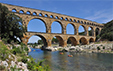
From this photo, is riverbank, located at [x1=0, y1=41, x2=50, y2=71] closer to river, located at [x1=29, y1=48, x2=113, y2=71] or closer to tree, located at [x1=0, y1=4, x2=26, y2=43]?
river, located at [x1=29, y1=48, x2=113, y2=71]

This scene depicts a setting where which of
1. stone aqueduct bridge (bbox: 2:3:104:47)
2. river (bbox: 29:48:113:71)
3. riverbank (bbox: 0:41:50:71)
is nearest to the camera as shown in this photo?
riverbank (bbox: 0:41:50:71)

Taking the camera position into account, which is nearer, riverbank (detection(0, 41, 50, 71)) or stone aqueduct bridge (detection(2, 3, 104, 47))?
riverbank (detection(0, 41, 50, 71))

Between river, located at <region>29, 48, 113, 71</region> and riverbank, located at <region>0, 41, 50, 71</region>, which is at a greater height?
riverbank, located at <region>0, 41, 50, 71</region>

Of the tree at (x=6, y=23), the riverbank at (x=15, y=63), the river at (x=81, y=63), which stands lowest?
the river at (x=81, y=63)

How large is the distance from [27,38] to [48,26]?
906 cm

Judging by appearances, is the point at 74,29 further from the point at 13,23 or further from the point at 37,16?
the point at 13,23

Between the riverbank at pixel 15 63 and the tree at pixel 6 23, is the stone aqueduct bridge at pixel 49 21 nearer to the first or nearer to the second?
the tree at pixel 6 23

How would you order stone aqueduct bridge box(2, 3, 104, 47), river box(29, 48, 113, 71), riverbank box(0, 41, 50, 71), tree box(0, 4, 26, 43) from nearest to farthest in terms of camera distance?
riverbank box(0, 41, 50, 71) < river box(29, 48, 113, 71) < tree box(0, 4, 26, 43) < stone aqueduct bridge box(2, 3, 104, 47)

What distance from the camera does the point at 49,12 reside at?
103 feet

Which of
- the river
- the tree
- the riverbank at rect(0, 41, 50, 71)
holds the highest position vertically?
the tree

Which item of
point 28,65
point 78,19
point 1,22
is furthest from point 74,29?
point 28,65

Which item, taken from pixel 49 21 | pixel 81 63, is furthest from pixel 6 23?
pixel 49 21

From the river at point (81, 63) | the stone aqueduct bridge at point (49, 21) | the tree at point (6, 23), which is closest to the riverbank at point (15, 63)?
the river at point (81, 63)

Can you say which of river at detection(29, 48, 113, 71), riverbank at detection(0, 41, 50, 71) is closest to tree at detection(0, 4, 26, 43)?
riverbank at detection(0, 41, 50, 71)
